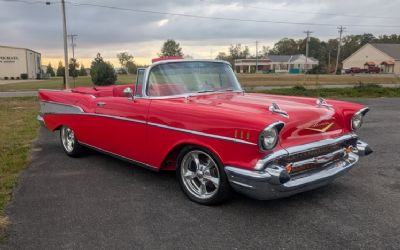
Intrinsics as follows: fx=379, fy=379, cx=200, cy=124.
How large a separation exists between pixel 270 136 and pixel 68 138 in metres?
3.92

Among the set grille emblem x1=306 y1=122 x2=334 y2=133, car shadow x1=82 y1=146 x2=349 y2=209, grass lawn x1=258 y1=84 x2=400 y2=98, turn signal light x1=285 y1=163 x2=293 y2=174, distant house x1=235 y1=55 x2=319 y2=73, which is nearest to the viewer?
turn signal light x1=285 y1=163 x2=293 y2=174

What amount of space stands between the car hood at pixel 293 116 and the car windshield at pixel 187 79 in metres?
0.32

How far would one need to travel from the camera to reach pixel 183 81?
4.75 meters

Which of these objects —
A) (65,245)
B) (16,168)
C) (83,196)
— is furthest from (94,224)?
(16,168)

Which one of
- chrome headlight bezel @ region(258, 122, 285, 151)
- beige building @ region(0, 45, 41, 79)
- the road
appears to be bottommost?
the road

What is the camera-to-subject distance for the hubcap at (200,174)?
3.89 meters

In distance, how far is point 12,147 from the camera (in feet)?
22.1

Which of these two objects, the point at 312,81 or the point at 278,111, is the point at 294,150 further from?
the point at 312,81

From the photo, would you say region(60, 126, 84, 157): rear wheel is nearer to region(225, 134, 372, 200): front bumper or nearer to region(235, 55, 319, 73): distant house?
region(225, 134, 372, 200): front bumper

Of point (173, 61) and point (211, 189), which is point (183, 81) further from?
point (211, 189)

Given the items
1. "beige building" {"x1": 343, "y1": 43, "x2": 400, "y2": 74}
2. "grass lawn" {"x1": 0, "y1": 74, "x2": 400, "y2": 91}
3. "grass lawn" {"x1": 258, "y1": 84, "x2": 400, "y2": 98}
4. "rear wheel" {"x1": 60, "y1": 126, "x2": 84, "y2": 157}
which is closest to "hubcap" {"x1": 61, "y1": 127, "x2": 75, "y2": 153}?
"rear wheel" {"x1": 60, "y1": 126, "x2": 84, "y2": 157}

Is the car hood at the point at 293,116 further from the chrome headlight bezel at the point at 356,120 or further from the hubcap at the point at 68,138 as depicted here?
the hubcap at the point at 68,138

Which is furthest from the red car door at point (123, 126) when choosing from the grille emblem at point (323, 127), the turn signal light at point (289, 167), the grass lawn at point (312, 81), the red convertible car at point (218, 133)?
the grass lawn at point (312, 81)

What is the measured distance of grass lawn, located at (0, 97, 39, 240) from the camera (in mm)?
4363
